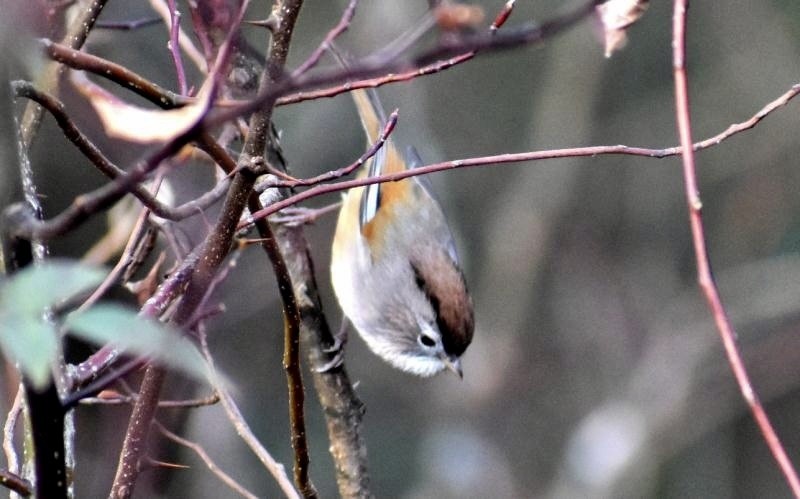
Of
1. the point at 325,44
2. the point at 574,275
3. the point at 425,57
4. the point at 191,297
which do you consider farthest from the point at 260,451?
the point at 574,275

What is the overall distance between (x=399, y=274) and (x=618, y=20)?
1.89 m

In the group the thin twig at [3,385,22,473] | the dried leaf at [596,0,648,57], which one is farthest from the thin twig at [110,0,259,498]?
the dried leaf at [596,0,648,57]

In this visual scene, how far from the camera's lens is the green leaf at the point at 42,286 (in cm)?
68

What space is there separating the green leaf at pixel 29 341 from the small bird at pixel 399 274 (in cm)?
255

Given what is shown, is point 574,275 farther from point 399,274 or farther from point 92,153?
point 92,153

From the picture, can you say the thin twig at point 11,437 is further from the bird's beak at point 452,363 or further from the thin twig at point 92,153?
the bird's beak at point 452,363

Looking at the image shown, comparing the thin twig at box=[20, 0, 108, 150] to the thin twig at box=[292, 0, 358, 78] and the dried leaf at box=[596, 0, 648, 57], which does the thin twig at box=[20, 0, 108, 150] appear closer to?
the thin twig at box=[292, 0, 358, 78]

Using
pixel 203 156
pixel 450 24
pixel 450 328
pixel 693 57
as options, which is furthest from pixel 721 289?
pixel 450 24

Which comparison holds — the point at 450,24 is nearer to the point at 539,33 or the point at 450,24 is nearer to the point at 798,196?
the point at 539,33

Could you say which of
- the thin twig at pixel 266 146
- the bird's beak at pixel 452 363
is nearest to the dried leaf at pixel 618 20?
the thin twig at pixel 266 146

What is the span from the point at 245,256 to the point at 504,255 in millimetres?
1509

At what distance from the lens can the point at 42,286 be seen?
690 millimetres

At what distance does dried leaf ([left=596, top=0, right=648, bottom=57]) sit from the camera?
5.35 feet

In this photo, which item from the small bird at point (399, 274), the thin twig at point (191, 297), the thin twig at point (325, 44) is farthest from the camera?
the small bird at point (399, 274)
